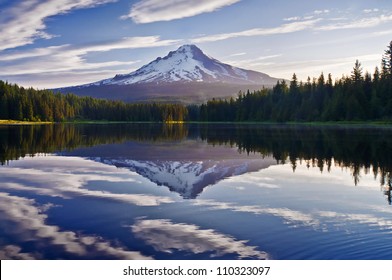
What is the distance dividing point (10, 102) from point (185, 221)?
159 m

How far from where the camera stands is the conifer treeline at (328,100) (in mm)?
107125

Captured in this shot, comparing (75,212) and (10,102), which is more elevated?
(10,102)

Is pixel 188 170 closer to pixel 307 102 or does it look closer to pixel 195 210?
pixel 195 210

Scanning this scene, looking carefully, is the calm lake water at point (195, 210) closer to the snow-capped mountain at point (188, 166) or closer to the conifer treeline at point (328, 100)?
the snow-capped mountain at point (188, 166)

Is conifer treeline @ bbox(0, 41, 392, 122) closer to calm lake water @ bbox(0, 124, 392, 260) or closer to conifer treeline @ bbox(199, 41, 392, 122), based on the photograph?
conifer treeline @ bbox(199, 41, 392, 122)

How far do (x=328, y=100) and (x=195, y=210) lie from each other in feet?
408

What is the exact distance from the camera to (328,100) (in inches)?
5182

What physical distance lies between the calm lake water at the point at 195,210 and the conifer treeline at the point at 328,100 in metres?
87.2

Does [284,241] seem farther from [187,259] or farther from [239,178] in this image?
[239,178]

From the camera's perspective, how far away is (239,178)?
863 inches

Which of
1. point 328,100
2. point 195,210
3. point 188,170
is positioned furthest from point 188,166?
point 328,100

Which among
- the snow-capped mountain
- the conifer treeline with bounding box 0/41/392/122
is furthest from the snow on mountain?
the conifer treeline with bounding box 0/41/392/122

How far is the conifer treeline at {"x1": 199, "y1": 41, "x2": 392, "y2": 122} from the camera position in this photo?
10712 centimetres
